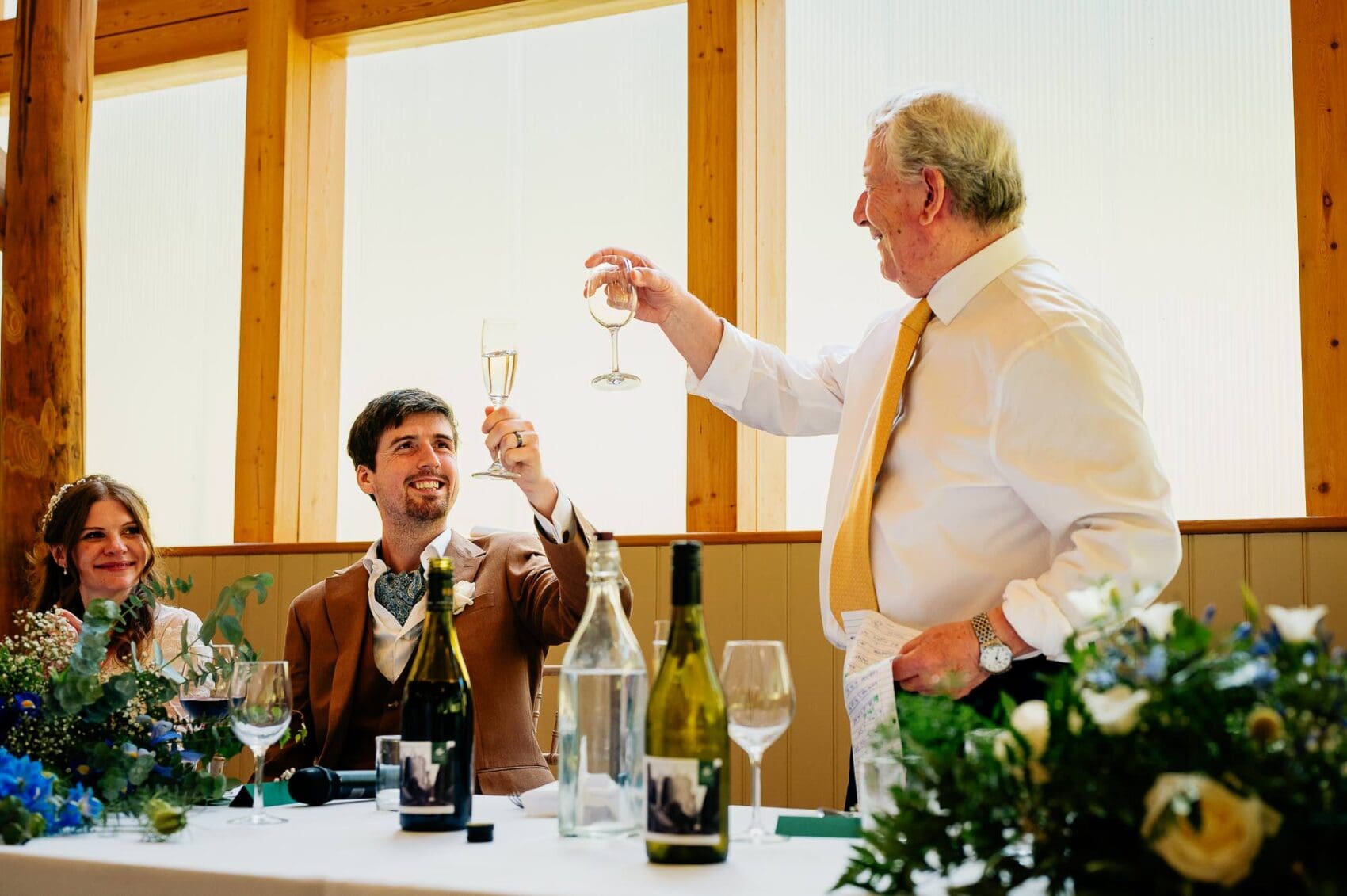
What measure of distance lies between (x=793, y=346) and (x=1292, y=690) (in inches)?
113

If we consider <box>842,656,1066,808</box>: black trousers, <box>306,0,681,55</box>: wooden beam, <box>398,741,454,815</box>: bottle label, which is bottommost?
<box>398,741,454,815</box>: bottle label

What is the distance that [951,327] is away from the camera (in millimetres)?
2021

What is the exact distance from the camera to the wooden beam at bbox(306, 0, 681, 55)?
4.01 metres

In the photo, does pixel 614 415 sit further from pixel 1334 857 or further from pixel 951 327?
pixel 1334 857

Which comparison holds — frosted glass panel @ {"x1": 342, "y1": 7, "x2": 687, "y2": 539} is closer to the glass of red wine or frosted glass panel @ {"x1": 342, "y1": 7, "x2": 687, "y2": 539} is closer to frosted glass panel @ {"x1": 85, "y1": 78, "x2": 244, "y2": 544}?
frosted glass panel @ {"x1": 85, "y1": 78, "x2": 244, "y2": 544}

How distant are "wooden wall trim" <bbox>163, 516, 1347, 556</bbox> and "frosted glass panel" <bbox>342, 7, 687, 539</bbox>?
36 centimetres

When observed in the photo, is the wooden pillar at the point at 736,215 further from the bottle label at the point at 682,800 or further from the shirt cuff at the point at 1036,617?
the bottle label at the point at 682,800

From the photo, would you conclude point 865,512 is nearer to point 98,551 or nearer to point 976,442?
point 976,442

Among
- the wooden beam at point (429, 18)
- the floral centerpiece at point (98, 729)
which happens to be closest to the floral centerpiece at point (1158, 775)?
the floral centerpiece at point (98, 729)

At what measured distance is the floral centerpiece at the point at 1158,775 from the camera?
78cm

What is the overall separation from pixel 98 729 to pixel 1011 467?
127cm

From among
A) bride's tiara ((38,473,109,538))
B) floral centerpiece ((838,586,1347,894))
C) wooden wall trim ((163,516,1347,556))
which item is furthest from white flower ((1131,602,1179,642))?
bride's tiara ((38,473,109,538))

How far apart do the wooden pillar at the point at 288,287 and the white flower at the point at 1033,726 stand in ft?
11.7

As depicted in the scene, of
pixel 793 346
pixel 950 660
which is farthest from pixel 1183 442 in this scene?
pixel 950 660
